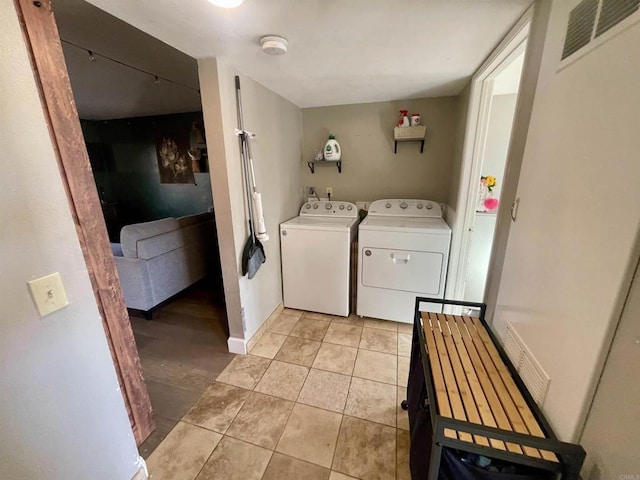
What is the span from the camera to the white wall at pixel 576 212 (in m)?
0.60

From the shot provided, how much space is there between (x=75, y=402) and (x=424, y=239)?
2.18 m

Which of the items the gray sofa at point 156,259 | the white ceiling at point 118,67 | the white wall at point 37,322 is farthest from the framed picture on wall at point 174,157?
the white wall at point 37,322

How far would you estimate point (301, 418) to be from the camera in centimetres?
152

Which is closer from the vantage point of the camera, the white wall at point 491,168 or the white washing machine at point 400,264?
the white washing machine at point 400,264

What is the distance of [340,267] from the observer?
94.1 inches

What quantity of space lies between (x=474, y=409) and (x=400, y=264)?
4.82 feet

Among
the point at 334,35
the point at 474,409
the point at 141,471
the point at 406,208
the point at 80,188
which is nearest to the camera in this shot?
the point at 474,409

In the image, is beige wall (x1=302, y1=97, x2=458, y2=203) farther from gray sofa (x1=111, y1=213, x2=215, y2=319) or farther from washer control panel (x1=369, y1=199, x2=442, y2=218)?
gray sofa (x1=111, y1=213, x2=215, y2=319)

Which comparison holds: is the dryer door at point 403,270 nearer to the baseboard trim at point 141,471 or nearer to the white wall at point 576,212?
the white wall at point 576,212

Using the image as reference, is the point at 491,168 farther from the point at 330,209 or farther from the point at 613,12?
the point at 613,12

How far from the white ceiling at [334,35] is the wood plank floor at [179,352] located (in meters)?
2.05

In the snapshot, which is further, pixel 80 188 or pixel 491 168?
pixel 491 168

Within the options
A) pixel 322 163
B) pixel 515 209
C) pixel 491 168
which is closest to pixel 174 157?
pixel 322 163

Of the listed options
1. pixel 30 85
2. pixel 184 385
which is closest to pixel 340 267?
pixel 184 385
